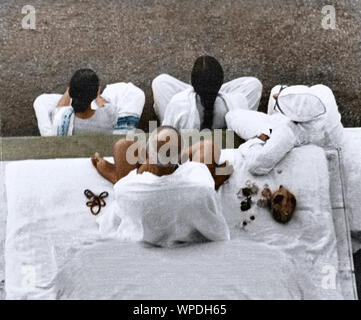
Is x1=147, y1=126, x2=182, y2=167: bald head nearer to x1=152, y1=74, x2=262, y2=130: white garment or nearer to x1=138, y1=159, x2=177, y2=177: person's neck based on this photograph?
x1=138, y1=159, x2=177, y2=177: person's neck

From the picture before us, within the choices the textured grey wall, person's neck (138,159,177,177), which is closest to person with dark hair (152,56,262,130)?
the textured grey wall

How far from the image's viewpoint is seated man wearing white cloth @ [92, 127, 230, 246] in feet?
8.81

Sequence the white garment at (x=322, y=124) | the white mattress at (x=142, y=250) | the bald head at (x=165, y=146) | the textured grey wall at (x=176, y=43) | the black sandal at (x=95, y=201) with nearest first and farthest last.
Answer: the bald head at (x=165, y=146) < the white mattress at (x=142, y=250) < the black sandal at (x=95, y=201) < the white garment at (x=322, y=124) < the textured grey wall at (x=176, y=43)

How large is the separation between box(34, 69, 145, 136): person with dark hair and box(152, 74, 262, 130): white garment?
0.10m

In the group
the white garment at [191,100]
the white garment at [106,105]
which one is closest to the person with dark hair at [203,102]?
the white garment at [191,100]

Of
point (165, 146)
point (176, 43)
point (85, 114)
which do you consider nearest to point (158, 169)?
point (165, 146)

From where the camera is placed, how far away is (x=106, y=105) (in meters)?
3.32

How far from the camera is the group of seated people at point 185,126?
272 centimetres

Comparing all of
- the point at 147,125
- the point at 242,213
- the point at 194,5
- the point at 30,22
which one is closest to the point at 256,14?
the point at 194,5

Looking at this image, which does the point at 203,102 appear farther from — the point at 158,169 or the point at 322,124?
the point at 158,169

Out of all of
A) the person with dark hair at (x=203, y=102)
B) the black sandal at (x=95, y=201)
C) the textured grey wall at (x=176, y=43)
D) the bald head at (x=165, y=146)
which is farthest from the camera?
the textured grey wall at (x=176, y=43)

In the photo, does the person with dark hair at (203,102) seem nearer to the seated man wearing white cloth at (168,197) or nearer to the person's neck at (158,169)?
the seated man wearing white cloth at (168,197)

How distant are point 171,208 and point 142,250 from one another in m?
0.21

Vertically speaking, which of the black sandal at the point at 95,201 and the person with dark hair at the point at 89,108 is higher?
the person with dark hair at the point at 89,108
